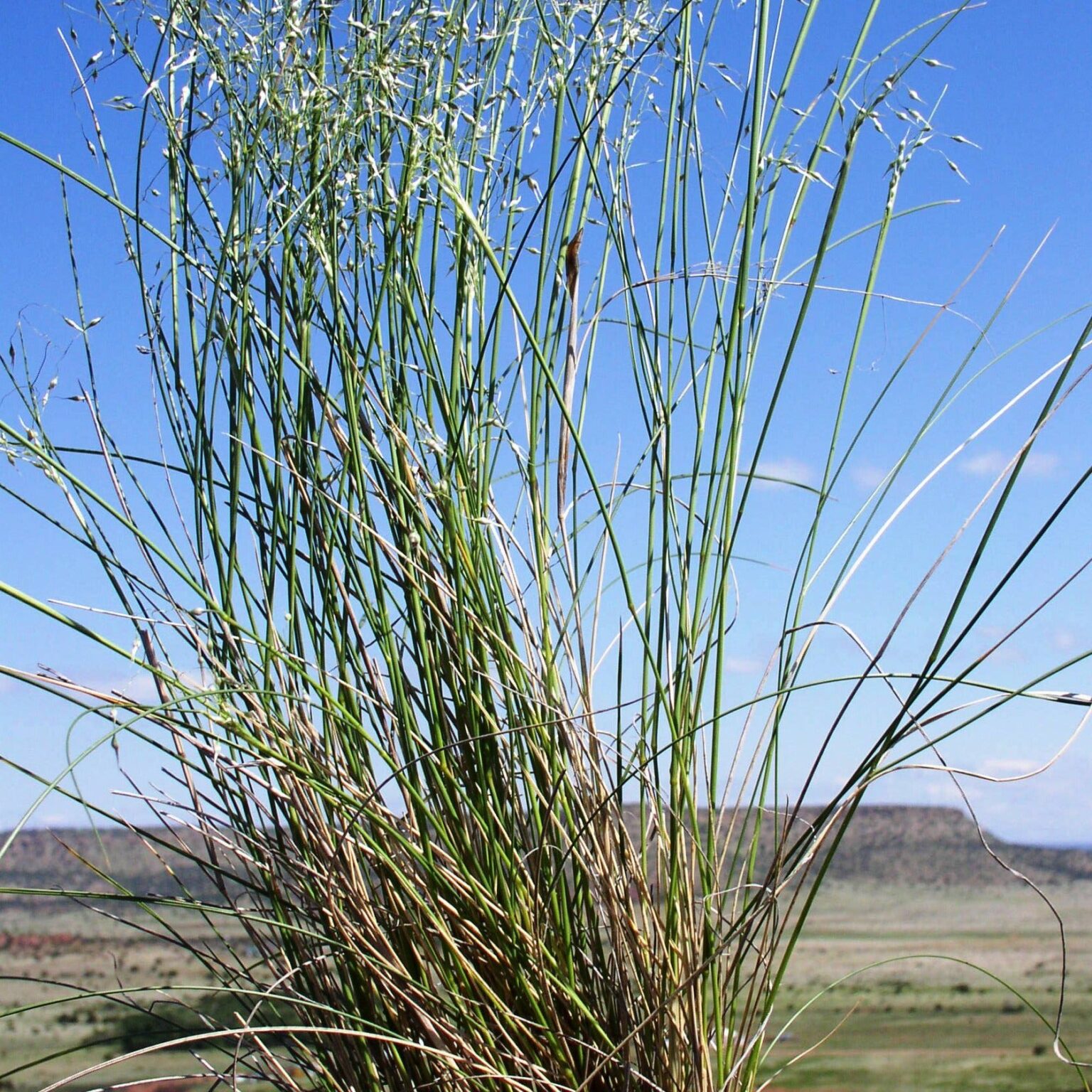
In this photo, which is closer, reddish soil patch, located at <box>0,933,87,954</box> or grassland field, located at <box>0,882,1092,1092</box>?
grassland field, located at <box>0,882,1092,1092</box>

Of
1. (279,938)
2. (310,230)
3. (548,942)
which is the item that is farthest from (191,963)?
(310,230)

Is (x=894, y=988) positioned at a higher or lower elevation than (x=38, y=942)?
lower

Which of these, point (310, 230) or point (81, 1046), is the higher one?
point (310, 230)

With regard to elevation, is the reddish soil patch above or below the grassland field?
above

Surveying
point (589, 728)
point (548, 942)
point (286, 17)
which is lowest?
point (548, 942)

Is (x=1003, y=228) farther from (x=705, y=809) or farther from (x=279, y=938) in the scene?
(x=279, y=938)

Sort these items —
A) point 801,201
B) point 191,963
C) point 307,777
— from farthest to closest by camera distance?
1. point 191,963
2. point 801,201
3. point 307,777

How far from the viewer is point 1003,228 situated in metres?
0.62

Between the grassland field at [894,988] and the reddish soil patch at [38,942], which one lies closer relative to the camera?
the grassland field at [894,988]

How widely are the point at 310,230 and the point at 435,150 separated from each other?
0.10 meters

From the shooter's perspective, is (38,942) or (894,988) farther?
(38,942)

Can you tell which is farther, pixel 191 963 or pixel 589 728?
pixel 191 963

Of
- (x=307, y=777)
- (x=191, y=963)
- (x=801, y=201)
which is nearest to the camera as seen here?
(x=307, y=777)

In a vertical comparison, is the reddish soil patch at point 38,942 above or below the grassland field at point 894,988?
above
